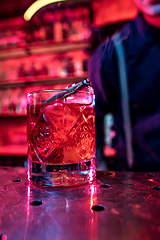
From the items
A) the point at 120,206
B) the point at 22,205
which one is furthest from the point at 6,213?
the point at 120,206

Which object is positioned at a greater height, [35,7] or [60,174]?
[35,7]

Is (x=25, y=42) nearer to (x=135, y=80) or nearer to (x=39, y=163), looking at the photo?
(x=135, y=80)

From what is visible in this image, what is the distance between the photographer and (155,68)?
3.45 ft

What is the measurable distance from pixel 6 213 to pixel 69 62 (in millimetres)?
2539

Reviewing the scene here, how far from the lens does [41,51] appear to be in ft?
8.84

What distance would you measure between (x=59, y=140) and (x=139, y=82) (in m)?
0.81

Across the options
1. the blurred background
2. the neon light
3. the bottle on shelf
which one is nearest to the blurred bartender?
the neon light

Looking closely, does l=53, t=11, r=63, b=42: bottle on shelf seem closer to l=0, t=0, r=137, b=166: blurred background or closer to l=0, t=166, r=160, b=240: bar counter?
l=0, t=0, r=137, b=166: blurred background

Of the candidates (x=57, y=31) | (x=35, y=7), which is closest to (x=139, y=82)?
(x=35, y=7)

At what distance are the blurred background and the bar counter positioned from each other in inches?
74.0

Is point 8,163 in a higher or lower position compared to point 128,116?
lower

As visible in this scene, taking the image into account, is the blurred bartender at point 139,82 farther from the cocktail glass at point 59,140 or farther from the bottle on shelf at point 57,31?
the bottle on shelf at point 57,31

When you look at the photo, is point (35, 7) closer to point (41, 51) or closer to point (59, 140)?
point (59, 140)

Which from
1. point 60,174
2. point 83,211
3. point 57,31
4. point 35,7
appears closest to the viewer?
point 83,211
